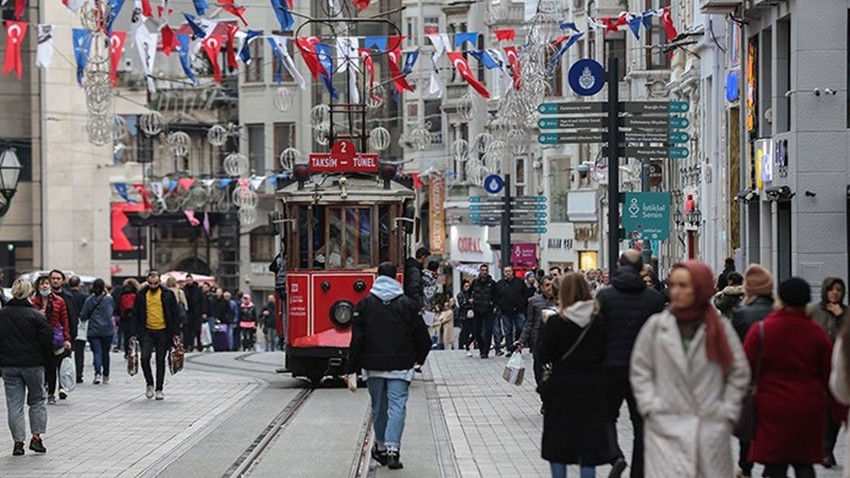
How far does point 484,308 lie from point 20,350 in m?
18.4

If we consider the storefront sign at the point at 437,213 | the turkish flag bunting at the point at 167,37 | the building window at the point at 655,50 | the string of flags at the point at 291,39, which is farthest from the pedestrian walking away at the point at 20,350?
the storefront sign at the point at 437,213

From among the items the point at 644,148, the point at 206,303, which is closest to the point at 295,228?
the point at 644,148

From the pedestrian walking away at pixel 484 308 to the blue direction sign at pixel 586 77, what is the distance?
11175 millimetres

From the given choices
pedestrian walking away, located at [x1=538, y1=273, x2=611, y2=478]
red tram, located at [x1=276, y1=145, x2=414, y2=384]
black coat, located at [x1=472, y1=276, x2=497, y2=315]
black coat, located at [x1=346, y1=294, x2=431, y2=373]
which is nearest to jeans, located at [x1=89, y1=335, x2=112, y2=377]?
red tram, located at [x1=276, y1=145, x2=414, y2=384]

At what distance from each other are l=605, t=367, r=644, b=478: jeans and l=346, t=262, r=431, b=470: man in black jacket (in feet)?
7.66

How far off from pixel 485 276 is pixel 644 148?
509 inches

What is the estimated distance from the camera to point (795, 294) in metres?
11.8

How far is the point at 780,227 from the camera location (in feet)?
101

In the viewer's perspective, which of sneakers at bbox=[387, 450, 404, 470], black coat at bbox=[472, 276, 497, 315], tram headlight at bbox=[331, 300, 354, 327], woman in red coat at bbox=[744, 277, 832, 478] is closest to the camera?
woman in red coat at bbox=[744, 277, 832, 478]

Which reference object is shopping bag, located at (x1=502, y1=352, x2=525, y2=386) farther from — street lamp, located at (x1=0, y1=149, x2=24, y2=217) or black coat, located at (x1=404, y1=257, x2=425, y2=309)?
street lamp, located at (x1=0, y1=149, x2=24, y2=217)

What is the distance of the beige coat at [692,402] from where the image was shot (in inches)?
420

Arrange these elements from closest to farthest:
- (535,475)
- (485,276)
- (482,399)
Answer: (535,475) < (482,399) < (485,276)

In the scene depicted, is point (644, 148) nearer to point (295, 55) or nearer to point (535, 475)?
point (535, 475)

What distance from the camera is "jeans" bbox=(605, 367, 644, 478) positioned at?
14492mm
